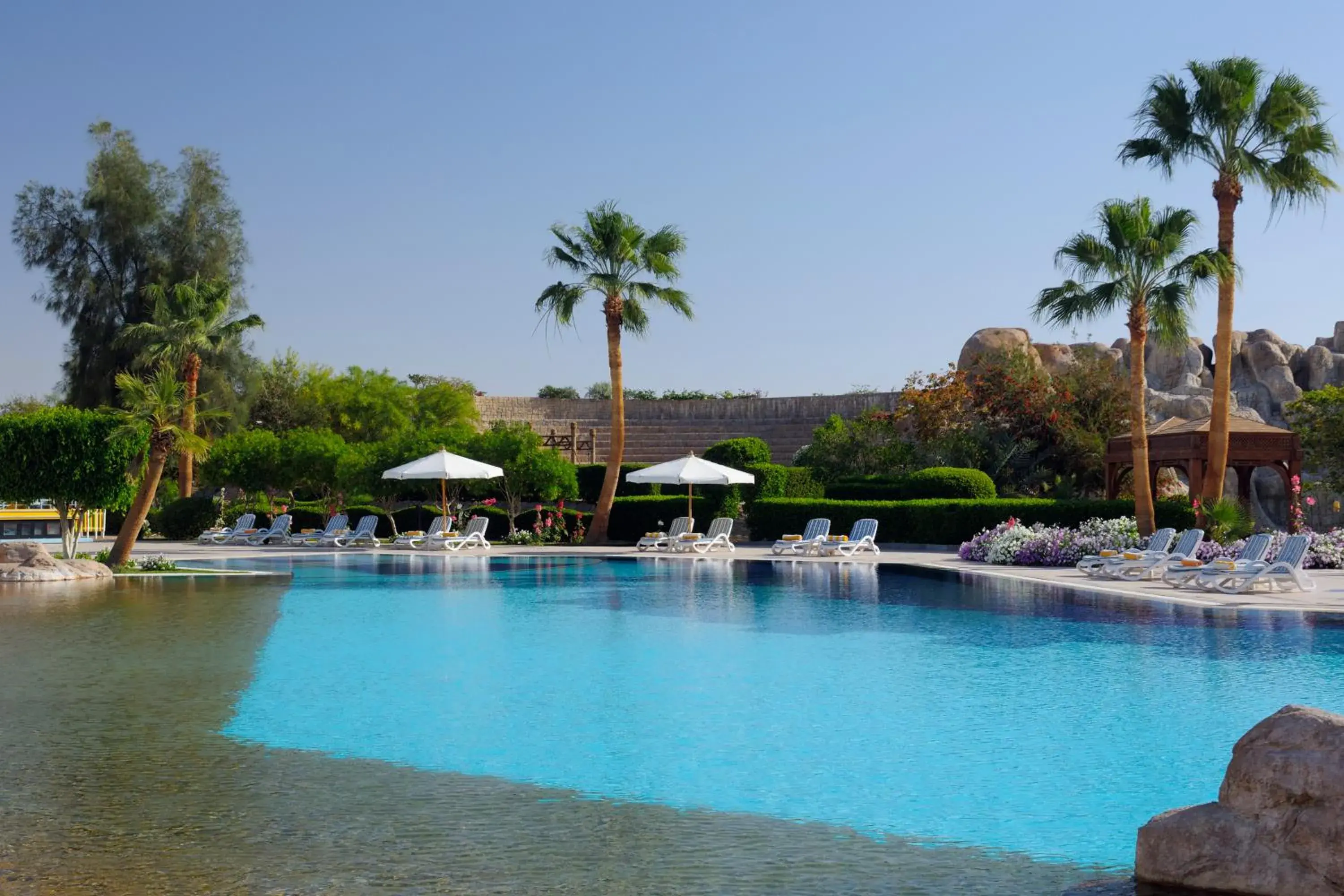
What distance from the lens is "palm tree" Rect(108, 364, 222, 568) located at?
67.8 ft

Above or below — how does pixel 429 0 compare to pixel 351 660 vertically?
above

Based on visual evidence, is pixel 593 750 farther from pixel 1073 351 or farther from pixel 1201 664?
pixel 1073 351

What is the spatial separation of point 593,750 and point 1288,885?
14.3 feet

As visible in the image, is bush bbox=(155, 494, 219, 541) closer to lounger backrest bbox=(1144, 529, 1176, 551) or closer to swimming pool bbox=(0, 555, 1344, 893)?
swimming pool bbox=(0, 555, 1344, 893)

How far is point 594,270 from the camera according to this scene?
29531mm

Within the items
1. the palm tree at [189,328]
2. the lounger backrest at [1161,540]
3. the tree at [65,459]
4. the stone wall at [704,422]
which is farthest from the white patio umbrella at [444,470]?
the stone wall at [704,422]

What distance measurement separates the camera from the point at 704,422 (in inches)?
1873

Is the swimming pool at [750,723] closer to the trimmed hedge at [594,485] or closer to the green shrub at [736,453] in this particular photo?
the green shrub at [736,453]

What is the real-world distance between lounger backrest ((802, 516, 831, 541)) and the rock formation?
41.6 ft

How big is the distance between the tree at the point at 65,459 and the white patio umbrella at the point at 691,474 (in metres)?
10.3

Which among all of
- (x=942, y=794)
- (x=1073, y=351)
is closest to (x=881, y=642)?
(x=942, y=794)

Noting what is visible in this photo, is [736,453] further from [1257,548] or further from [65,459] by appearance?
[1257,548]

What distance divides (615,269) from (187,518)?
1348cm

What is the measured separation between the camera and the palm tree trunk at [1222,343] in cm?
2258
